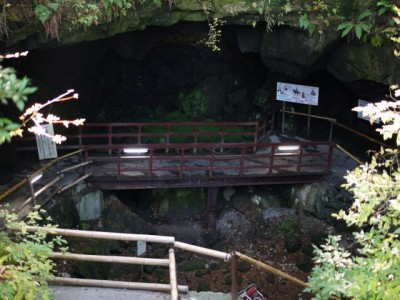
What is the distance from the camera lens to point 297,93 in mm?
16469

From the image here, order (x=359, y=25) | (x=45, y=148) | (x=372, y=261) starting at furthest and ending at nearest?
(x=45, y=148) → (x=359, y=25) → (x=372, y=261)

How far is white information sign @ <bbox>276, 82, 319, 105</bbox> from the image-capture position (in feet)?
52.9

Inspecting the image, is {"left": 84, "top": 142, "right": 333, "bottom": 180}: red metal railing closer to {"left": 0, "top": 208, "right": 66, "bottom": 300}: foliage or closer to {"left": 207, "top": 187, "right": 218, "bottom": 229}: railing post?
{"left": 207, "top": 187, "right": 218, "bottom": 229}: railing post

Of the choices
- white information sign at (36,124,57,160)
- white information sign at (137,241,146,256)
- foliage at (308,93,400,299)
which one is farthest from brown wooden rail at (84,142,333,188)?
foliage at (308,93,400,299)

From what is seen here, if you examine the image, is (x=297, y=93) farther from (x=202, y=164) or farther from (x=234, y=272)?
(x=234, y=272)

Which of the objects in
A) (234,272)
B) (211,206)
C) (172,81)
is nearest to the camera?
(234,272)

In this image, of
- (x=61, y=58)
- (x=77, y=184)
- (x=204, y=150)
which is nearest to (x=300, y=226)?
Answer: (x=204, y=150)

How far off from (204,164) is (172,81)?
5486 millimetres

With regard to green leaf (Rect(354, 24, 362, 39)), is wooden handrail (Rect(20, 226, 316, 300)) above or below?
below

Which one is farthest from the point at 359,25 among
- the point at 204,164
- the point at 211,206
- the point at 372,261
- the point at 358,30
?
the point at 372,261

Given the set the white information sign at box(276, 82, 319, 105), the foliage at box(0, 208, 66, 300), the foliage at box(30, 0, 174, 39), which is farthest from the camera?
the white information sign at box(276, 82, 319, 105)

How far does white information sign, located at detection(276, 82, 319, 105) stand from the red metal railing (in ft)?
7.14

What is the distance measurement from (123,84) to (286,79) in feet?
21.4

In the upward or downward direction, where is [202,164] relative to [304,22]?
downward
